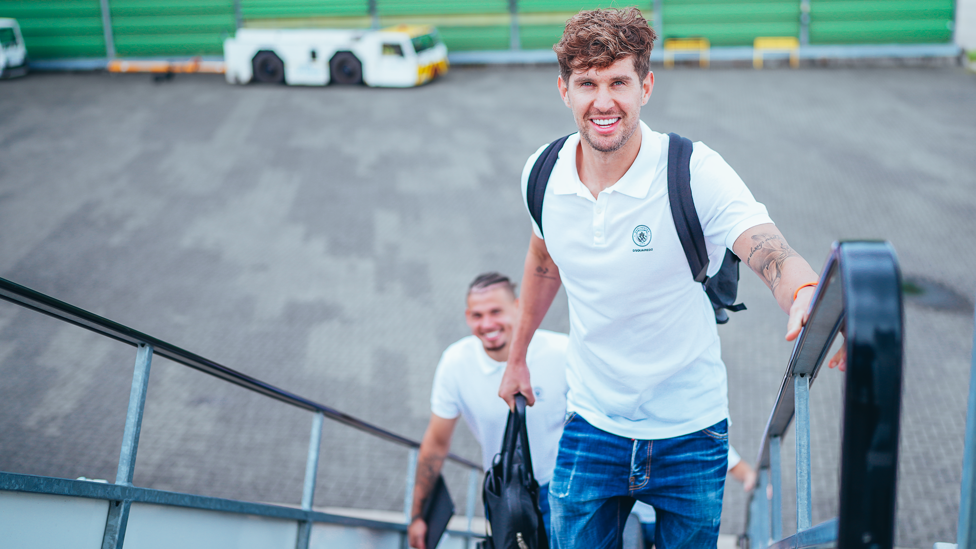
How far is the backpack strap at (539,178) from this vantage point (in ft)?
6.53

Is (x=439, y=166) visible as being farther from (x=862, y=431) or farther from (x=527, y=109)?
(x=862, y=431)

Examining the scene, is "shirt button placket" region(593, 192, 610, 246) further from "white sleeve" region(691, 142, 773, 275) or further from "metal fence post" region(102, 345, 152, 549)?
"metal fence post" region(102, 345, 152, 549)

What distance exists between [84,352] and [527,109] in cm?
845

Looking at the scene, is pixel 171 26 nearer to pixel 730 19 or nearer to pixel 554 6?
pixel 554 6

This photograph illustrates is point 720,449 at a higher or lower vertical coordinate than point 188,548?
higher

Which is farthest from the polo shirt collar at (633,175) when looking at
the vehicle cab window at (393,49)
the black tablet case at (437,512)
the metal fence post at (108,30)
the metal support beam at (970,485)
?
the metal fence post at (108,30)

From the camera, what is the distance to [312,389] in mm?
6094

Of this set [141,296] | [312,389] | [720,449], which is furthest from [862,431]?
[141,296]

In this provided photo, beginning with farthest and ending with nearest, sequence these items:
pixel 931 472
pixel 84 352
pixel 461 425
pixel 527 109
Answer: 1. pixel 527 109
2. pixel 84 352
3. pixel 461 425
4. pixel 931 472

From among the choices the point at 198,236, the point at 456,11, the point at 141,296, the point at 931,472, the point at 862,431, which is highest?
the point at 456,11

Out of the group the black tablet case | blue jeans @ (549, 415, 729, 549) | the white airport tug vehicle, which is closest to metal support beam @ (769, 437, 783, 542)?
blue jeans @ (549, 415, 729, 549)

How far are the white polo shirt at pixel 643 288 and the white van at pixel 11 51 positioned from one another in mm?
17729

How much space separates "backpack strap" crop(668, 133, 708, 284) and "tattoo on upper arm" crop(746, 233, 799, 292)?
177mm

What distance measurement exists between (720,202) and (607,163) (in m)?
0.31
